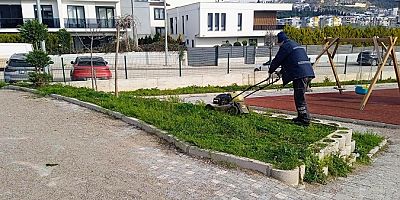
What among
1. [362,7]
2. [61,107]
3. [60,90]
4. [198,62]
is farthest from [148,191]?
[362,7]

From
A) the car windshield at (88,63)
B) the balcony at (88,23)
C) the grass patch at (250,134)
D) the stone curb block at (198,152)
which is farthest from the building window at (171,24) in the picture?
the stone curb block at (198,152)

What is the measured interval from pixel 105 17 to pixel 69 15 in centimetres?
387

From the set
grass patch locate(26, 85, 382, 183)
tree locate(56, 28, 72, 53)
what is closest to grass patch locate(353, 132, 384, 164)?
grass patch locate(26, 85, 382, 183)

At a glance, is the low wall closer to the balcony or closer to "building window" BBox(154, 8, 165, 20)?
the balcony

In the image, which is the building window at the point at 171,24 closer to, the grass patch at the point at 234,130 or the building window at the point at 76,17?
the building window at the point at 76,17

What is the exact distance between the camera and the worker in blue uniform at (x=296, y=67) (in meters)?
7.07

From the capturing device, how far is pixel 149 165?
207 inches

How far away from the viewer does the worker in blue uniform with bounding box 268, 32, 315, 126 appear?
7066mm

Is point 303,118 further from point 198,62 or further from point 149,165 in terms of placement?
point 198,62

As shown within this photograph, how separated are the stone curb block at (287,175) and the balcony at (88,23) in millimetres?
35451

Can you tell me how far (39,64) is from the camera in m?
12.5

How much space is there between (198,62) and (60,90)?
67.6ft

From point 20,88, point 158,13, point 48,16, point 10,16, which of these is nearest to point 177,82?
point 20,88

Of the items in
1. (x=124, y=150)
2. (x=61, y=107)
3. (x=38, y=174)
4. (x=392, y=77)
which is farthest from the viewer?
(x=392, y=77)
